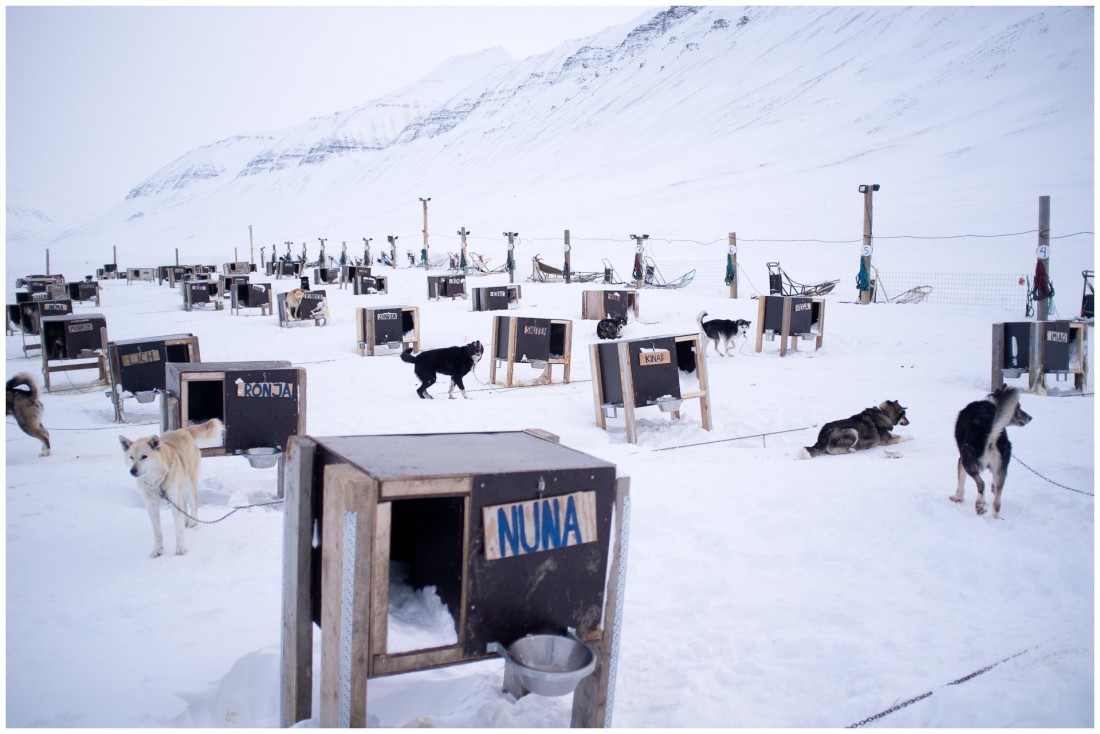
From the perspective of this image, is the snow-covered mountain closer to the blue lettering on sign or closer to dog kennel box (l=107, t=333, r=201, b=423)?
dog kennel box (l=107, t=333, r=201, b=423)

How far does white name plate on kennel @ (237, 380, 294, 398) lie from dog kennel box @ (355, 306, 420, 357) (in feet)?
26.8

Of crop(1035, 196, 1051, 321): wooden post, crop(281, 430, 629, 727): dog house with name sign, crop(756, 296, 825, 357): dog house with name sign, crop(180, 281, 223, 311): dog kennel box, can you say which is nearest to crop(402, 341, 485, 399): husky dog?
crop(756, 296, 825, 357): dog house with name sign

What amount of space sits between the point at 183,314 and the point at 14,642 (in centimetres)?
1973

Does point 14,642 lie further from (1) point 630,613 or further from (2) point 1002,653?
(2) point 1002,653

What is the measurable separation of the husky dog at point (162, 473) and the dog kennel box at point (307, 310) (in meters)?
13.3

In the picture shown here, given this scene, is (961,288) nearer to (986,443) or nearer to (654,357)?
(654,357)

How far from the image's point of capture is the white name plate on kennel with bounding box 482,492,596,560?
2.41m

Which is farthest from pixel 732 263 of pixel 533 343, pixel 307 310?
pixel 307 310

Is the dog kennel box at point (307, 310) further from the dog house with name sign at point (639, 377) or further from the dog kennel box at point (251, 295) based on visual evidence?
the dog house with name sign at point (639, 377)

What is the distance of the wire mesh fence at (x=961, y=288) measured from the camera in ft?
63.8

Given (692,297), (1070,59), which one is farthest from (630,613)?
(1070,59)

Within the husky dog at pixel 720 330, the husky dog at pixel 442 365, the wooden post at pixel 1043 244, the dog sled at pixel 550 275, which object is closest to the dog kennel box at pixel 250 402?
the husky dog at pixel 442 365

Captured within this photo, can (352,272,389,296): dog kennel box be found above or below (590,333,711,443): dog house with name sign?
above

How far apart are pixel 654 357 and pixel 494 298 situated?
37.2ft
